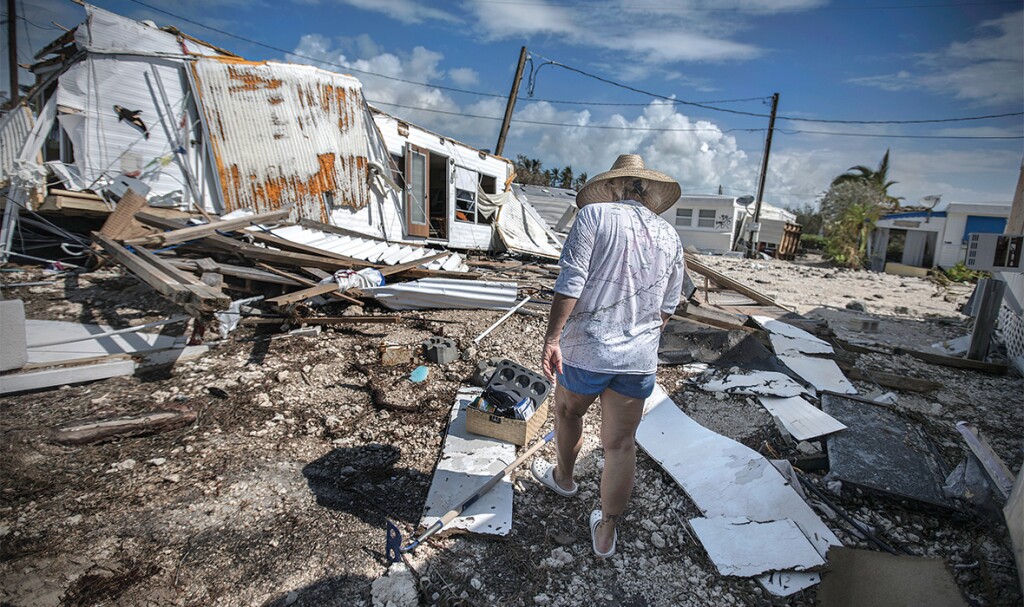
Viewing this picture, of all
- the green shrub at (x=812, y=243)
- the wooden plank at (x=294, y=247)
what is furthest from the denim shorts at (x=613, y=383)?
the green shrub at (x=812, y=243)

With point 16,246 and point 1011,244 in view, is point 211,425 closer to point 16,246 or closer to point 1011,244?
point 16,246

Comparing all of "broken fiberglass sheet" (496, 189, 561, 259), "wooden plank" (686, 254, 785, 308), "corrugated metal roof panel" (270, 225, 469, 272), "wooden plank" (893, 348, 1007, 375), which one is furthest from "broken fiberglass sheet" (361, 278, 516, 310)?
"broken fiberglass sheet" (496, 189, 561, 259)

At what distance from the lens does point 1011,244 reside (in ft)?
16.4

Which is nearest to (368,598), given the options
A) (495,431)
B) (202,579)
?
(202,579)

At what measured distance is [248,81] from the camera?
25.7 feet

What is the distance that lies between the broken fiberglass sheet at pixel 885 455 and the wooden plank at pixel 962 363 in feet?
8.50

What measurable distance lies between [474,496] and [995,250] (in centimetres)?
652

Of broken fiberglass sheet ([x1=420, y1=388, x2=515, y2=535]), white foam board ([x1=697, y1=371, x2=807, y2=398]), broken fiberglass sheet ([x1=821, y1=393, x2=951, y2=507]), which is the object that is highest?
white foam board ([x1=697, y1=371, x2=807, y2=398])

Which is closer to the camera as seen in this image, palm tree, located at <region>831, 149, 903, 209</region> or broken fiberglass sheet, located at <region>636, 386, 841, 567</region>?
broken fiberglass sheet, located at <region>636, 386, 841, 567</region>

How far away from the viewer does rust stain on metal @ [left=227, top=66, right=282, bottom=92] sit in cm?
769

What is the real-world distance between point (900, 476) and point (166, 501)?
451 cm

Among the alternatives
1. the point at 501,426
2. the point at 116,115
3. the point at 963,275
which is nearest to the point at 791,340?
the point at 501,426

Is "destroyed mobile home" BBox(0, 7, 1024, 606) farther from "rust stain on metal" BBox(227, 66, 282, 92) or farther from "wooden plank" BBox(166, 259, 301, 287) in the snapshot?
"rust stain on metal" BBox(227, 66, 282, 92)

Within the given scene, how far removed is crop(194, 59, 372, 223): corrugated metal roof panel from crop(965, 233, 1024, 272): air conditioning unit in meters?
9.97
